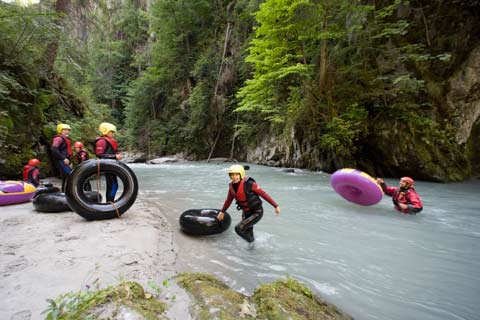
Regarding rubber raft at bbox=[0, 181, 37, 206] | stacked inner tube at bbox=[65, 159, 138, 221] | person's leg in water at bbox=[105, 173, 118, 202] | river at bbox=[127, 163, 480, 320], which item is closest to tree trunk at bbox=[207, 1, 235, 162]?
river at bbox=[127, 163, 480, 320]

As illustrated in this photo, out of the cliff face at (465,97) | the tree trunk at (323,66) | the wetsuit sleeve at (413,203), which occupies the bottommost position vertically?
the wetsuit sleeve at (413,203)

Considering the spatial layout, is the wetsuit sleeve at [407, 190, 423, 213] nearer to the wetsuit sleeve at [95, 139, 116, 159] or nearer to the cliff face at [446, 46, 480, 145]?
the wetsuit sleeve at [95, 139, 116, 159]

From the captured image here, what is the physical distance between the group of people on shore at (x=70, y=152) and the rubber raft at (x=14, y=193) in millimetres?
679

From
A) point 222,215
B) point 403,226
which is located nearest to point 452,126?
point 403,226

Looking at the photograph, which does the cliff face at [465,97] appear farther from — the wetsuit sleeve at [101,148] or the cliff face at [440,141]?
the wetsuit sleeve at [101,148]

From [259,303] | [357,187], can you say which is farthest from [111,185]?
[357,187]

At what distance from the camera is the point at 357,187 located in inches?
227

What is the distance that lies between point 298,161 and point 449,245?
995cm

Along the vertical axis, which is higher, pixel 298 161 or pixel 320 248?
pixel 298 161

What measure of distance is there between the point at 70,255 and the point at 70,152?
12.1 feet

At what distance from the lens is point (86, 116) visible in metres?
10.9

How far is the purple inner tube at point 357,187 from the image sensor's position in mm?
5523

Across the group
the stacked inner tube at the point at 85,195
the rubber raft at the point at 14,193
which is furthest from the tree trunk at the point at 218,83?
the stacked inner tube at the point at 85,195

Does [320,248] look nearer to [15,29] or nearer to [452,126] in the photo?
[452,126]
